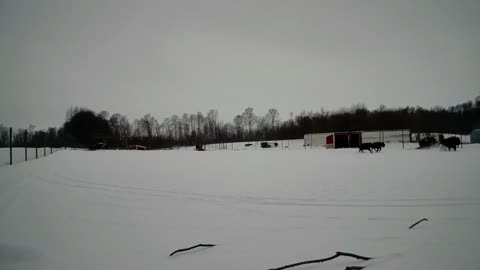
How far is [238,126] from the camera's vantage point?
105 metres

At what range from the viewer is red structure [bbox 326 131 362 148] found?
41125mm

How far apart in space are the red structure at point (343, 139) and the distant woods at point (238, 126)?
2907cm

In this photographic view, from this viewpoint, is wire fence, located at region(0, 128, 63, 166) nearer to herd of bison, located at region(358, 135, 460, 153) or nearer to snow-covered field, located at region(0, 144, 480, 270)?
snow-covered field, located at region(0, 144, 480, 270)

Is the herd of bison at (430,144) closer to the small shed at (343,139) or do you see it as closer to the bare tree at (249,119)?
the small shed at (343,139)

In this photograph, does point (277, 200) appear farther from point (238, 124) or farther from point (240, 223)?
point (238, 124)

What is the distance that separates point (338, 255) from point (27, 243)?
4184 millimetres

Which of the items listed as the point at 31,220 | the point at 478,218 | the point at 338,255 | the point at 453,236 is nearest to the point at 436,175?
the point at 478,218

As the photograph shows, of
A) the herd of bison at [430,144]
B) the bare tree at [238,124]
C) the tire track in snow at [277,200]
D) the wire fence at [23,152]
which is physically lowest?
the tire track in snow at [277,200]

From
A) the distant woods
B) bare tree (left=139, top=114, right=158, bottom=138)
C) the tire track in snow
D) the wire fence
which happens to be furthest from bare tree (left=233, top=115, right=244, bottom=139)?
the tire track in snow

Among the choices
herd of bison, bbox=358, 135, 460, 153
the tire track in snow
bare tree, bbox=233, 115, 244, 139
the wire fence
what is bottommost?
the tire track in snow

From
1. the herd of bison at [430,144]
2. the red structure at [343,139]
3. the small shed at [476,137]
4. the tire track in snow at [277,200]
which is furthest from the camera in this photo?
the red structure at [343,139]

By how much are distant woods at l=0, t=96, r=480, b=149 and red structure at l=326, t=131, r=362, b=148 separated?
95.4ft

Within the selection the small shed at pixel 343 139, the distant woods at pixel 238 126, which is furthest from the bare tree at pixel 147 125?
the small shed at pixel 343 139

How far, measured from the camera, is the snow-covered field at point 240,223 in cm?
290
